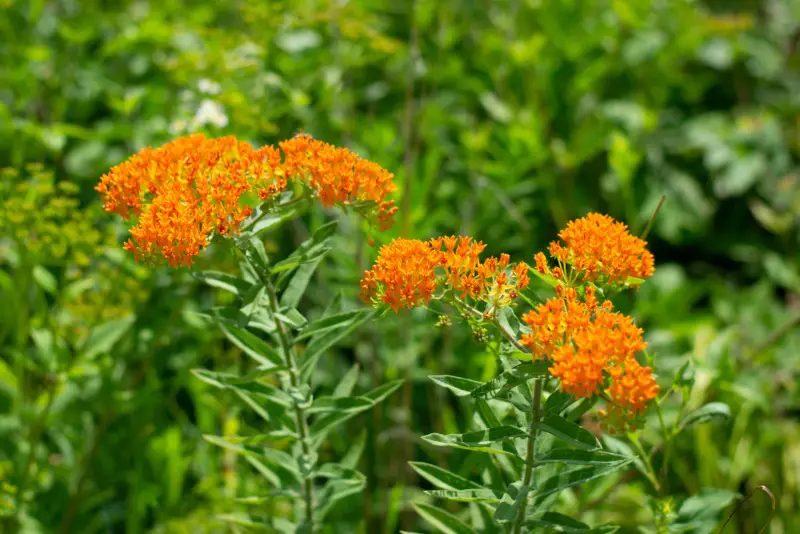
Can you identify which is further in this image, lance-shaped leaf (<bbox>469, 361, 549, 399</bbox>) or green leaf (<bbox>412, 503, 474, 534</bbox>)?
green leaf (<bbox>412, 503, 474, 534</bbox>)

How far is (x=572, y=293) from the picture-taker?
1.25m

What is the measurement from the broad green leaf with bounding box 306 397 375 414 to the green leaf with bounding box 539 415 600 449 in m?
0.37

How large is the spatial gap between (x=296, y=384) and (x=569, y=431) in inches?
21.7

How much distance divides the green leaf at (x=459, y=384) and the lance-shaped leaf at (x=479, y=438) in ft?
0.22

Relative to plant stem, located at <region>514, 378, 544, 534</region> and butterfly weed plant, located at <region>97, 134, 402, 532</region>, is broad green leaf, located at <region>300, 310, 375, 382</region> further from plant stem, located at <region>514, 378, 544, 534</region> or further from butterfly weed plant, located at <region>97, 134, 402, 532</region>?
plant stem, located at <region>514, 378, 544, 534</region>

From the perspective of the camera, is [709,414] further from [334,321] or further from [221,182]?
[221,182]

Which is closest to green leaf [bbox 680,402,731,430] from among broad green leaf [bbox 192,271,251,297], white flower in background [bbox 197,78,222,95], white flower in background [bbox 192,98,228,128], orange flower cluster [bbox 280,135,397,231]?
orange flower cluster [bbox 280,135,397,231]

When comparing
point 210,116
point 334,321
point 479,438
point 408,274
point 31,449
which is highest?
point 210,116

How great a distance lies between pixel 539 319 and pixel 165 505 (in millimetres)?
1544

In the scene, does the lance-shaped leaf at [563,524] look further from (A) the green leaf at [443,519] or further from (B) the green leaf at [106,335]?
(B) the green leaf at [106,335]

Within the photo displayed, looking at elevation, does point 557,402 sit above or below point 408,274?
below

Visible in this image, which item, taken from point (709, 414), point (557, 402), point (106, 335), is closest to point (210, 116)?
point (106, 335)

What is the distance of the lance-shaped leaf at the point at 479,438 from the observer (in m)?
1.25

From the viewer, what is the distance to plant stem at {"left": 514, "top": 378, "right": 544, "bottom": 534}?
4.22 ft
